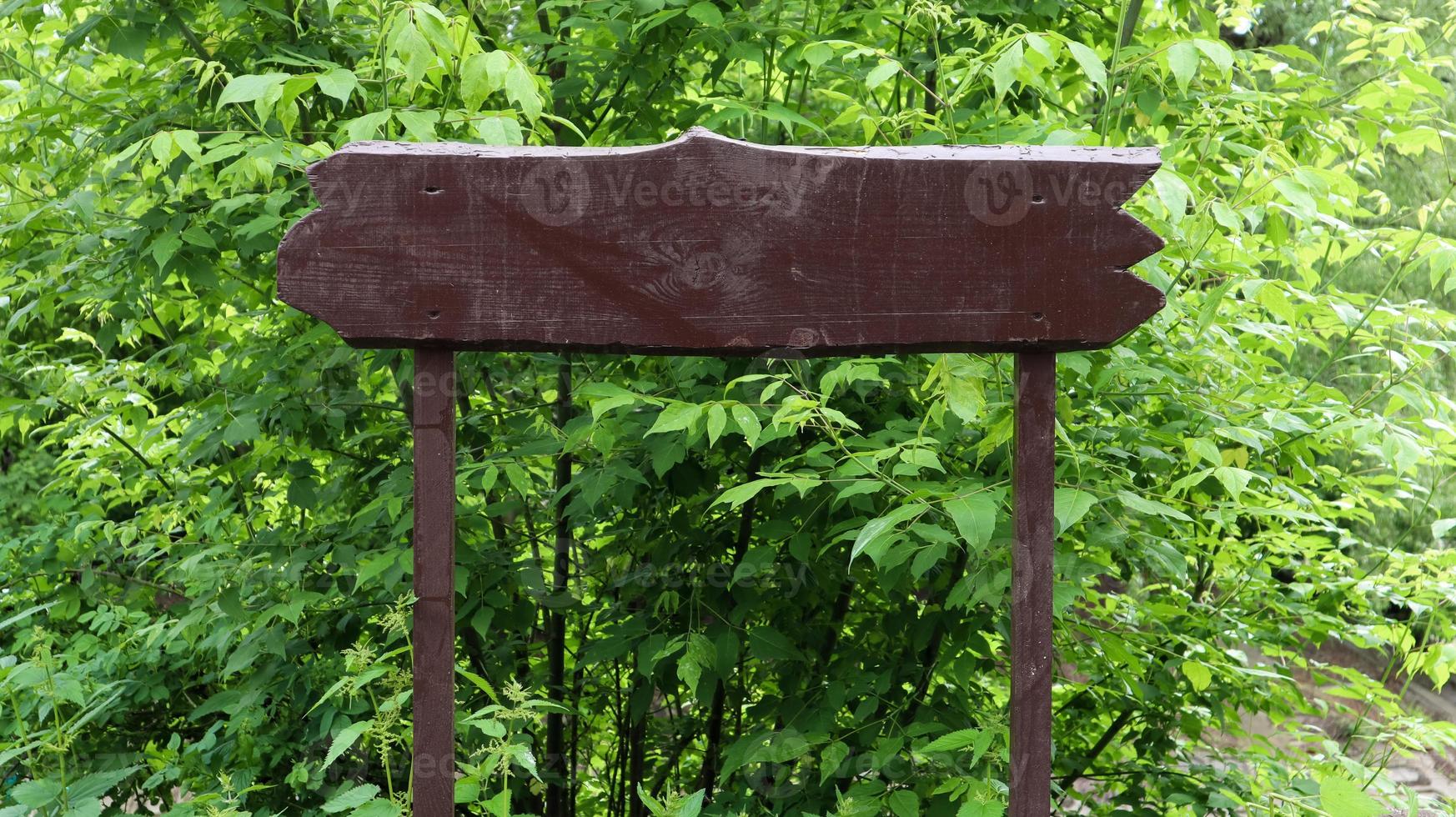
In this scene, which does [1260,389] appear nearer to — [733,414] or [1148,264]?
[1148,264]

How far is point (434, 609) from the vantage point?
5.32 feet

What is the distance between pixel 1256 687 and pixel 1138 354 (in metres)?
0.98

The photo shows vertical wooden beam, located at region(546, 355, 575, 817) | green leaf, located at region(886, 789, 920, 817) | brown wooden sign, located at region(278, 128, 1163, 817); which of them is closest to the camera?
brown wooden sign, located at region(278, 128, 1163, 817)

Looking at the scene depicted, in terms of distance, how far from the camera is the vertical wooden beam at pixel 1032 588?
1601mm

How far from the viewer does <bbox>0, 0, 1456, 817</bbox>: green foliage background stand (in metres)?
1.92

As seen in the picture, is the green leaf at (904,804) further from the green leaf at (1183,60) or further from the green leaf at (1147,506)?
the green leaf at (1183,60)

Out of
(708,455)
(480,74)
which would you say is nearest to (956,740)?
(708,455)

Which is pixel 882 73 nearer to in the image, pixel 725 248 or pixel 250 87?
pixel 725 248

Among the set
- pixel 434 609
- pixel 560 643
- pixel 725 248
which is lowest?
pixel 560 643

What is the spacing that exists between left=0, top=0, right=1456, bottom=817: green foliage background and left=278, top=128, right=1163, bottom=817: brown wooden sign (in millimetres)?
186

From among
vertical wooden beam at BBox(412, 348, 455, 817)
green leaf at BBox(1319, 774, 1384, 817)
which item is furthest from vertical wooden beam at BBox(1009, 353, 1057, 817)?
vertical wooden beam at BBox(412, 348, 455, 817)

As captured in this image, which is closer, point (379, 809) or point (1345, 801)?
point (379, 809)

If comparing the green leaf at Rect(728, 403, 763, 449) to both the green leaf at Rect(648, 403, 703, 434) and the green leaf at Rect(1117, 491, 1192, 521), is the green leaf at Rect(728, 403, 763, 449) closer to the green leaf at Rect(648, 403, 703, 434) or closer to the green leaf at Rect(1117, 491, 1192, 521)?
the green leaf at Rect(648, 403, 703, 434)

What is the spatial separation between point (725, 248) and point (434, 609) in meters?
0.67
